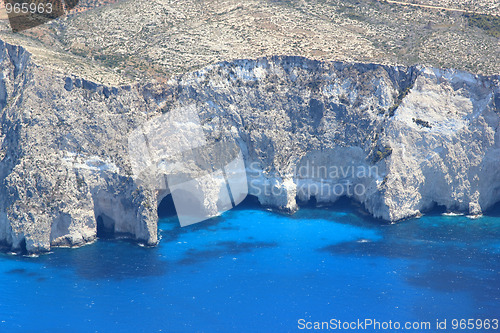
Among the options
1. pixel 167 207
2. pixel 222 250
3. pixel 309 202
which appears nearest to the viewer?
pixel 222 250

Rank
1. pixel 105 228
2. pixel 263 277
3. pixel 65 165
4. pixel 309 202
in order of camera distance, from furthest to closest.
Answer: pixel 309 202 < pixel 105 228 < pixel 65 165 < pixel 263 277

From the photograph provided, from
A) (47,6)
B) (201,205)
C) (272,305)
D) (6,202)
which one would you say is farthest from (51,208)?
(47,6)

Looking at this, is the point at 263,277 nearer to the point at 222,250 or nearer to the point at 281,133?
the point at 222,250

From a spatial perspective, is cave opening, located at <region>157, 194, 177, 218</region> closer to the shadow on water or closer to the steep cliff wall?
the steep cliff wall

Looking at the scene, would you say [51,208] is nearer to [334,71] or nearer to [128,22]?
[128,22]

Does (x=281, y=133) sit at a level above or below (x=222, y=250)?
above

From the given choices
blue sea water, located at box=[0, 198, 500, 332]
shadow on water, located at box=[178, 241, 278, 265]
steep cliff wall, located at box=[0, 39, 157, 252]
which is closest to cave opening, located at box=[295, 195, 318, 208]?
blue sea water, located at box=[0, 198, 500, 332]

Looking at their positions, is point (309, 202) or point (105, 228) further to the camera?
point (309, 202)

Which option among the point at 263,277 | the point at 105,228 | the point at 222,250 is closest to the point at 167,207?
the point at 105,228
